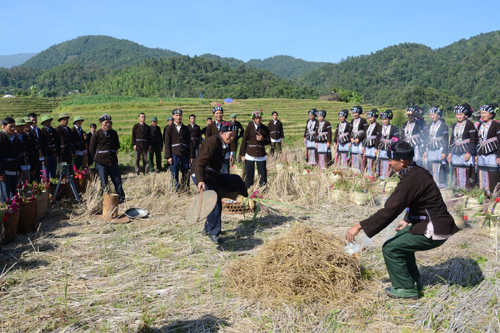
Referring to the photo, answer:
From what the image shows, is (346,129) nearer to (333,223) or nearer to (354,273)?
(333,223)

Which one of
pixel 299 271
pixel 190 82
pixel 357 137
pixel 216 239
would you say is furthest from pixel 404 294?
pixel 190 82

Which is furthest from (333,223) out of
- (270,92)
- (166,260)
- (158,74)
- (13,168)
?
(158,74)

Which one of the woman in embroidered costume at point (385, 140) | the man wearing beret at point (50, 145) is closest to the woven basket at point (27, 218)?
the man wearing beret at point (50, 145)

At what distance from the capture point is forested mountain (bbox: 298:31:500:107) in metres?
65.6

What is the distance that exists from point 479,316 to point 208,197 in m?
3.14

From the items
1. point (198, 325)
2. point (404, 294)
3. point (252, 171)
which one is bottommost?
point (198, 325)

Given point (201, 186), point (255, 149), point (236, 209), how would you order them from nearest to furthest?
point (201, 186) → point (236, 209) → point (255, 149)

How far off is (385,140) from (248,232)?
4735 mm

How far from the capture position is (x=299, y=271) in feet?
12.6

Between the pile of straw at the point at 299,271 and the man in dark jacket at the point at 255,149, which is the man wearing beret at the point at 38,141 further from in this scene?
the pile of straw at the point at 299,271

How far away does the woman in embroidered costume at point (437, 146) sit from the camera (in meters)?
8.55

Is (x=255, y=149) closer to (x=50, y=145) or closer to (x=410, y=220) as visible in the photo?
(x=410, y=220)

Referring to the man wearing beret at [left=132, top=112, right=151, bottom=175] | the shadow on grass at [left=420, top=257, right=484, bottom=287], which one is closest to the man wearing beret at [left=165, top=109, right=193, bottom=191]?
the man wearing beret at [left=132, top=112, right=151, bottom=175]

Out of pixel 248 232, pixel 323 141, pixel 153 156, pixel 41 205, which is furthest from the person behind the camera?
pixel 153 156
